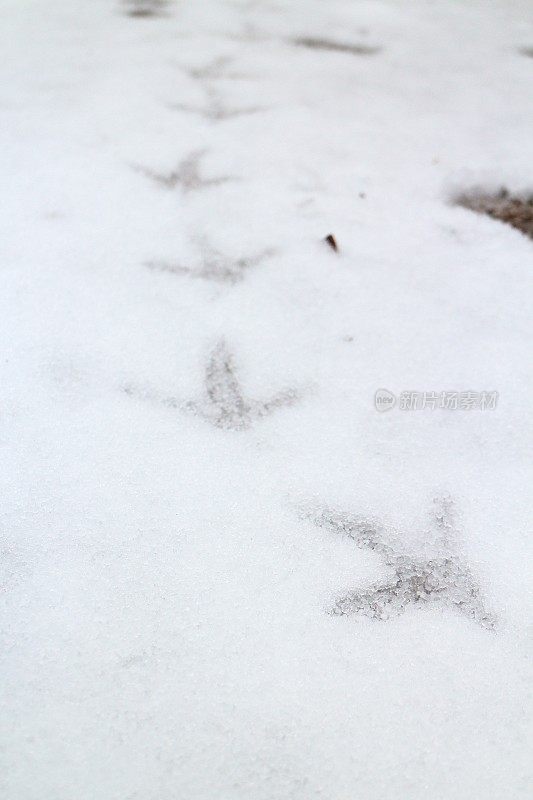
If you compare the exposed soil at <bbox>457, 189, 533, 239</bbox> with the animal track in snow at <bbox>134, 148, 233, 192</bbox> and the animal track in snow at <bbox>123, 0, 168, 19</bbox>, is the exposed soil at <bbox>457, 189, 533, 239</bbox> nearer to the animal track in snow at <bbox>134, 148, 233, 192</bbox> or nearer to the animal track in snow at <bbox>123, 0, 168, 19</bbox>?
the animal track in snow at <bbox>134, 148, 233, 192</bbox>

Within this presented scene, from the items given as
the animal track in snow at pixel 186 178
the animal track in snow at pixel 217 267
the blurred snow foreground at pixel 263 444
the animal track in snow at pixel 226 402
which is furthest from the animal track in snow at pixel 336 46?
the animal track in snow at pixel 226 402

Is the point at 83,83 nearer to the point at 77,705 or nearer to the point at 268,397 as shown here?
the point at 268,397

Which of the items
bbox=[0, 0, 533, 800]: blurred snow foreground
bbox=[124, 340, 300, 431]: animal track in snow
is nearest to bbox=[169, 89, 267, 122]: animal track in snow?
bbox=[0, 0, 533, 800]: blurred snow foreground

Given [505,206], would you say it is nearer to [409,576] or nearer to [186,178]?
[186,178]

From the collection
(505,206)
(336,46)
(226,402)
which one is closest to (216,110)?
(336,46)

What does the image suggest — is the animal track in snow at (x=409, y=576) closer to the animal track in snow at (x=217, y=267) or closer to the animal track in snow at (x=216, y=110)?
the animal track in snow at (x=217, y=267)

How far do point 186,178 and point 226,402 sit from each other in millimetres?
514

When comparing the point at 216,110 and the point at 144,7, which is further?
the point at 144,7

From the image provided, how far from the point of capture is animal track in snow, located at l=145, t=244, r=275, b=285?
0.91 metres

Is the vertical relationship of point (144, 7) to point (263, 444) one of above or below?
above

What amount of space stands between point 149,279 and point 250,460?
1.13 feet

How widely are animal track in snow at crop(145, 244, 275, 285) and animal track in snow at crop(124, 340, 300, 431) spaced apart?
18 cm

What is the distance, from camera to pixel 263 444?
0.72 metres

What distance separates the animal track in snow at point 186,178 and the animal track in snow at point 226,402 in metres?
0.43
